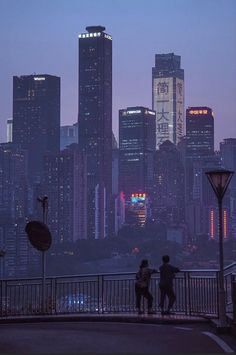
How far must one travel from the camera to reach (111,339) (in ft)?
42.7

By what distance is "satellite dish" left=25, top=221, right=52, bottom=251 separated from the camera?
66.4 ft

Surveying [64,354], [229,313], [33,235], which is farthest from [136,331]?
[33,235]

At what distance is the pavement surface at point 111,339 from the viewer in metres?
11.5

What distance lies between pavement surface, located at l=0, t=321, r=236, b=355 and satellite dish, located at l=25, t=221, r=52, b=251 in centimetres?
409

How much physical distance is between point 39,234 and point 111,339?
784cm

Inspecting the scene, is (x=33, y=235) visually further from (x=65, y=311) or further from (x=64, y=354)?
Result: (x=64, y=354)

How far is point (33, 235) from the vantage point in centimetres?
2044

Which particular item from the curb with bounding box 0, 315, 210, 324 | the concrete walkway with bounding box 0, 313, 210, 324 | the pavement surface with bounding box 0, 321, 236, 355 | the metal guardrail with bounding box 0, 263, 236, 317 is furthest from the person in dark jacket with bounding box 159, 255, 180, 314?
the pavement surface with bounding box 0, 321, 236, 355

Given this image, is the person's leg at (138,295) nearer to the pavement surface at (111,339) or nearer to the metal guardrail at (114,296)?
the metal guardrail at (114,296)

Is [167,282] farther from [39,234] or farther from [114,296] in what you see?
[39,234]

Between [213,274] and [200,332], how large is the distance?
4549 mm

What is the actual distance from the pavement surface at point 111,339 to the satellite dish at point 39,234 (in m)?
4.09

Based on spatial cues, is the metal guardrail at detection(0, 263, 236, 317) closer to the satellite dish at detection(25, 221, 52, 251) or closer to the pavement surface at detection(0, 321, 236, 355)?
the satellite dish at detection(25, 221, 52, 251)

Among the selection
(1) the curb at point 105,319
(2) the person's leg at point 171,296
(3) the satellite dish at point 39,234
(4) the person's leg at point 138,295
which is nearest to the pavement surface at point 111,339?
(1) the curb at point 105,319
